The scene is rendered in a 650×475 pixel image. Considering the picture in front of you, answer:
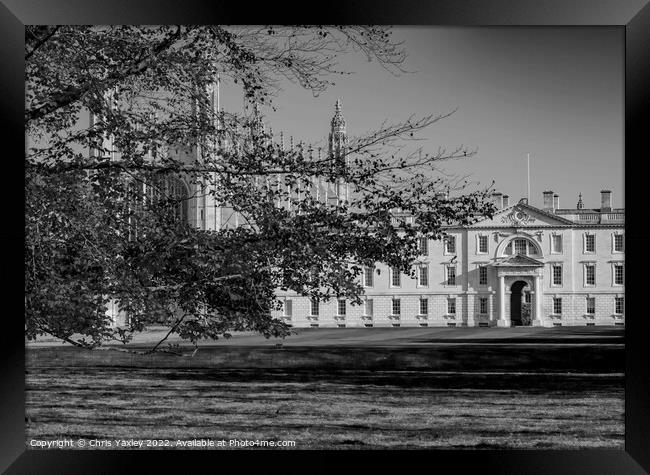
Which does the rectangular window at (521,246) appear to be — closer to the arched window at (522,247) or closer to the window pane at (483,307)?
the arched window at (522,247)

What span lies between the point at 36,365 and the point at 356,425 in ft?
9.85

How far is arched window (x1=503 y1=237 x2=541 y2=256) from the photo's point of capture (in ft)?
27.0

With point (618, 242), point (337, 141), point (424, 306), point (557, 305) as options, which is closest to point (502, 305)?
point (557, 305)

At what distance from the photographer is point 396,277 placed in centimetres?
801

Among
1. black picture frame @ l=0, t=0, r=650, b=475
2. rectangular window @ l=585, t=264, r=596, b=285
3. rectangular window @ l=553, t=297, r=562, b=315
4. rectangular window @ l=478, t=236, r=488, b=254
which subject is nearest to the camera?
black picture frame @ l=0, t=0, r=650, b=475

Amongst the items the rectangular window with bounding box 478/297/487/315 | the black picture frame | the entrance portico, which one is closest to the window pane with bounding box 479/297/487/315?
the rectangular window with bounding box 478/297/487/315

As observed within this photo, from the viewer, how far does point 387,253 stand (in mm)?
7996

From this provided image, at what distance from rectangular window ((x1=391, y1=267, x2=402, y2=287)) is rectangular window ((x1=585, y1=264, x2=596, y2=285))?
65.8 inches

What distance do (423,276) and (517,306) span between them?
0.89 metres

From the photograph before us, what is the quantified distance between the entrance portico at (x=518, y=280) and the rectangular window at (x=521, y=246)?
0.04 metres

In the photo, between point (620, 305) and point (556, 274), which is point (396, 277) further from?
point (620, 305)

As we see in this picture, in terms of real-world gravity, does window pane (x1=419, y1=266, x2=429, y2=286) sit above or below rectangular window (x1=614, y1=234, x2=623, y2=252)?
below

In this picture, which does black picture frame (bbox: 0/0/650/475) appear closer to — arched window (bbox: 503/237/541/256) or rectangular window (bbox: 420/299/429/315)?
arched window (bbox: 503/237/541/256)
